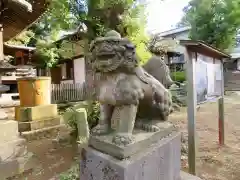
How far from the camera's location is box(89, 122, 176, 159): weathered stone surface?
1.33 meters

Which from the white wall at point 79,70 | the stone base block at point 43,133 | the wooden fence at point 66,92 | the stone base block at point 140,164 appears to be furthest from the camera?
the white wall at point 79,70

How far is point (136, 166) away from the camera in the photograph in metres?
1.32

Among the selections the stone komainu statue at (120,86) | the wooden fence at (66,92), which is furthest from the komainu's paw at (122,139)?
the wooden fence at (66,92)

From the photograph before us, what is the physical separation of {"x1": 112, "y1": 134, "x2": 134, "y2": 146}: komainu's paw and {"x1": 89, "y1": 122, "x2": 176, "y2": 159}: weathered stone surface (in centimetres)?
2

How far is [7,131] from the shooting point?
334 centimetres

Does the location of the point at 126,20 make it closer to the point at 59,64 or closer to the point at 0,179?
the point at 0,179

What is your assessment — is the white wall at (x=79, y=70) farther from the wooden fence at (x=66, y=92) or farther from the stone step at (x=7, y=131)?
the stone step at (x=7, y=131)

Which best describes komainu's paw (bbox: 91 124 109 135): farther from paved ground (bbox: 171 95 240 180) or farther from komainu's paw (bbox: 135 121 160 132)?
paved ground (bbox: 171 95 240 180)

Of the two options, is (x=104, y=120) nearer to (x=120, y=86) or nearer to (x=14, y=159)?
(x=120, y=86)

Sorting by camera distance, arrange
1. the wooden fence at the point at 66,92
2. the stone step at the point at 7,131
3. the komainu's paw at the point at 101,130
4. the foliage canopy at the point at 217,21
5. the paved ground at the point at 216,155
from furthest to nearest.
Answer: the foliage canopy at the point at 217,21, the wooden fence at the point at 66,92, the stone step at the point at 7,131, the paved ground at the point at 216,155, the komainu's paw at the point at 101,130

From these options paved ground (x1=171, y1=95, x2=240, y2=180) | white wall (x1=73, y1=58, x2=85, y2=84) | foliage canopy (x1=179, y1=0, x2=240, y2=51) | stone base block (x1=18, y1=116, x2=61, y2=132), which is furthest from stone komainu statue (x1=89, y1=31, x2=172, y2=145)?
foliage canopy (x1=179, y1=0, x2=240, y2=51)

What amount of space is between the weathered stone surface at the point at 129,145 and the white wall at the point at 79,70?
12.3m

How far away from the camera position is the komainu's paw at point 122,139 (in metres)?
1.34

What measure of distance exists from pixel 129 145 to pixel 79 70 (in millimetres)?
12965
